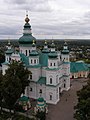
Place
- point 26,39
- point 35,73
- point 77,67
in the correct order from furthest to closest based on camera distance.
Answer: point 77,67
point 26,39
point 35,73

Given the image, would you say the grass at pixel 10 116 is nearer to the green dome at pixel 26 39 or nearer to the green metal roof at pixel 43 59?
the green metal roof at pixel 43 59

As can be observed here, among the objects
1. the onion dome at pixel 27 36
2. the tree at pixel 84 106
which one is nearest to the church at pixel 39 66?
the onion dome at pixel 27 36

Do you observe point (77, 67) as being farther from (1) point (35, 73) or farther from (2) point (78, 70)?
(1) point (35, 73)

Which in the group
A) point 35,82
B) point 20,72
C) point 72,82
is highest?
point 20,72

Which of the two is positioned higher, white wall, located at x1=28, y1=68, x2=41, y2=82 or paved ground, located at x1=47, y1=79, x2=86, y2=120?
white wall, located at x1=28, y1=68, x2=41, y2=82

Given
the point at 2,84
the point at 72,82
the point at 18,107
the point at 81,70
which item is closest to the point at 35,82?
the point at 18,107

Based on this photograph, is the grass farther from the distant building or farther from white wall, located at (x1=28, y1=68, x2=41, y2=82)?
the distant building

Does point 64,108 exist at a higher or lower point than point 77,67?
lower

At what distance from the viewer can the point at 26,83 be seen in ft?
90.7

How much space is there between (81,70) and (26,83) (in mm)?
23436

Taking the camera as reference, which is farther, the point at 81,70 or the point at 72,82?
the point at 81,70

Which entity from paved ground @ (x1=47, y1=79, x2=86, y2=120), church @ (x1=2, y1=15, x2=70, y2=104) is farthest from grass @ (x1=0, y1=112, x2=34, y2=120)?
church @ (x1=2, y1=15, x2=70, y2=104)

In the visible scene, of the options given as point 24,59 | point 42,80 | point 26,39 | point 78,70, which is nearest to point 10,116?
point 42,80

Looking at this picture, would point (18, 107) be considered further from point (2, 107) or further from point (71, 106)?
point (71, 106)
